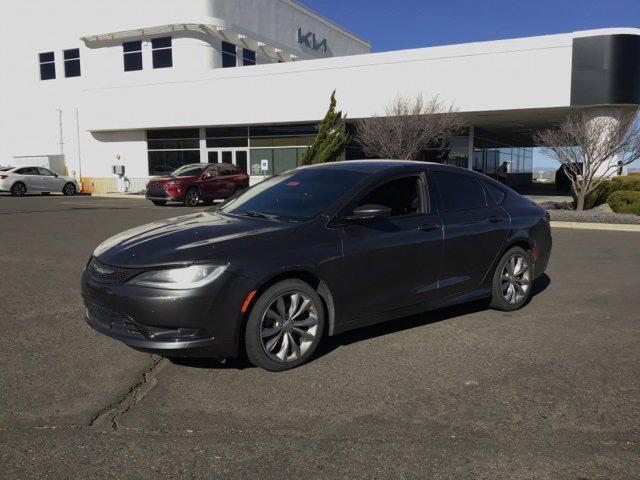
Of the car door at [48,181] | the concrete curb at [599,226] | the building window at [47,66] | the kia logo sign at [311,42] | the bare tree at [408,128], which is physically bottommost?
the concrete curb at [599,226]

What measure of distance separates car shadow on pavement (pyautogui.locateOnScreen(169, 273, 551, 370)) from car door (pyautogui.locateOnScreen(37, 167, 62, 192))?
90.3ft

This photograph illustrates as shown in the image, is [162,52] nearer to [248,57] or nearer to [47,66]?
[248,57]

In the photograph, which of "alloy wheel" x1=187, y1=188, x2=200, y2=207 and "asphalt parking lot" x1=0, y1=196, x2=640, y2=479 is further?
"alloy wheel" x1=187, y1=188, x2=200, y2=207

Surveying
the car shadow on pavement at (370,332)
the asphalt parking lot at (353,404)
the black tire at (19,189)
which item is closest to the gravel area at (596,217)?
the car shadow on pavement at (370,332)

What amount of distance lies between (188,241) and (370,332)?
78.9 inches

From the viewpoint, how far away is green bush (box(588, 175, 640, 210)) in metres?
18.7

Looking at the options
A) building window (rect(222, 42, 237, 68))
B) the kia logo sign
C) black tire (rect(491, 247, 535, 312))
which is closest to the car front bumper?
black tire (rect(491, 247, 535, 312))

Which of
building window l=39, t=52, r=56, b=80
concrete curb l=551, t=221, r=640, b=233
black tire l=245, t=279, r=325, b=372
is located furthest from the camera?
building window l=39, t=52, r=56, b=80

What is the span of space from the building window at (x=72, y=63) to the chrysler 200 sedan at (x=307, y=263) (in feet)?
114

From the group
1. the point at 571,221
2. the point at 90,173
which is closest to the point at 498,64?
the point at 571,221

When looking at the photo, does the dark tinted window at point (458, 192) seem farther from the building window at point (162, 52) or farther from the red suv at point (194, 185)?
the building window at point (162, 52)

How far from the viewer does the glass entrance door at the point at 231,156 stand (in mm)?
30984

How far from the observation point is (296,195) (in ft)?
16.6

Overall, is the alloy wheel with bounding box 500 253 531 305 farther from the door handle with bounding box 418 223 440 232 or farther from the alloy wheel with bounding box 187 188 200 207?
the alloy wheel with bounding box 187 188 200 207
